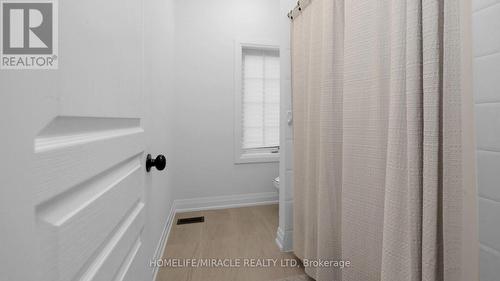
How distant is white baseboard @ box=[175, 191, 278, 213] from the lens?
2502mm

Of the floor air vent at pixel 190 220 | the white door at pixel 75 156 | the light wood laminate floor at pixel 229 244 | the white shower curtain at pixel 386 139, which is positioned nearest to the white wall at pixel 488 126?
the white shower curtain at pixel 386 139

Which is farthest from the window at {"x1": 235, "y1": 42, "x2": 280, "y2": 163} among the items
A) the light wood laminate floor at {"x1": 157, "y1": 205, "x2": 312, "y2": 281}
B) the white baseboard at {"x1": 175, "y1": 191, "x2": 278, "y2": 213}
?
the light wood laminate floor at {"x1": 157, "y1": 205, "x2": 312, "y2": 281}

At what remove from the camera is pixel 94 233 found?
38 centimetres

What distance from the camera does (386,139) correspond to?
87 centimetres

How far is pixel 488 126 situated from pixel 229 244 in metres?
1.69

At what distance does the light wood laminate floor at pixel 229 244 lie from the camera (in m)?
1.41

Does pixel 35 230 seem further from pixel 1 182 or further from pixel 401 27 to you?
pixel 401 27

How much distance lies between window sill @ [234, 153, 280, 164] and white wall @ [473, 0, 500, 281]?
6.98 ft

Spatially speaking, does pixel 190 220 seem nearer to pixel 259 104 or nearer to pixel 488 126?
pixel 259 104

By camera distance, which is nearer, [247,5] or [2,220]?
[2,220]

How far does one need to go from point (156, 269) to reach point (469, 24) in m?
1.86

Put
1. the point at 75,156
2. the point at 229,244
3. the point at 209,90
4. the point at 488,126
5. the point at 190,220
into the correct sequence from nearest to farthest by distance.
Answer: the point at 75,156
the point at 488,126
the point at 229,244
the point at 190,220
the point at 209,90

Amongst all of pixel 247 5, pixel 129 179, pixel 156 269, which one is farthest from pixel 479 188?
pixel 247 5

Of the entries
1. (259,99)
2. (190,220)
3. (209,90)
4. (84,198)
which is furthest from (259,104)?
(84,198)
